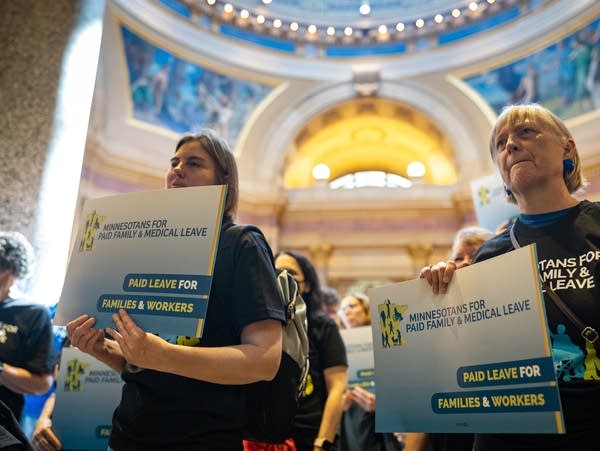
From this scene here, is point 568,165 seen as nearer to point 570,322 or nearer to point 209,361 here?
point 570,322

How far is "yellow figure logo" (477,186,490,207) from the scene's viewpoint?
13.9ft

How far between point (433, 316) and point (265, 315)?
1.78 feet

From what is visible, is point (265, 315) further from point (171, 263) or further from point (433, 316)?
point (433, 316)

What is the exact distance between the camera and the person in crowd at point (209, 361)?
48.4 inches

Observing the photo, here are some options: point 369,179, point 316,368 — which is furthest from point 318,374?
point 369,179

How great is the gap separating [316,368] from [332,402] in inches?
8.1

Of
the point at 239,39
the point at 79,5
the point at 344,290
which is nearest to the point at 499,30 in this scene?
the point at 239,39

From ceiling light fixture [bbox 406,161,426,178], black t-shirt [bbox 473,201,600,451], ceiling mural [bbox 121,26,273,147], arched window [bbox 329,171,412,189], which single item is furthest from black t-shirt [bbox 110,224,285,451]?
arched window [bbox 329,171,412,189]

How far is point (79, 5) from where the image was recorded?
2.84 metres

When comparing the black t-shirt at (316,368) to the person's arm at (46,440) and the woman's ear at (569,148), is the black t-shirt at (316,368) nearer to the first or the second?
the person's arm at (46,440)

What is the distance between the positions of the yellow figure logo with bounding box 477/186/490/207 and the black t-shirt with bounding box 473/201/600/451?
8.97 ft

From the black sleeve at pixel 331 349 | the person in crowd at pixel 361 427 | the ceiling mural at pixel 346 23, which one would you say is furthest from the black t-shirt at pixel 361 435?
the ceiling mural at pixel 346 23

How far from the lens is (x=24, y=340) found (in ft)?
7.76

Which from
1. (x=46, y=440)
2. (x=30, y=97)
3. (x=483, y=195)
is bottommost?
(x=46, y=440)
